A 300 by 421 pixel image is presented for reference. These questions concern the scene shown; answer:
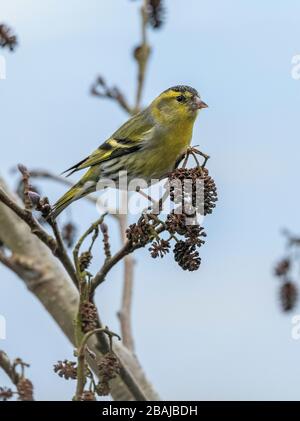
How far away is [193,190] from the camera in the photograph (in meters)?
2.32

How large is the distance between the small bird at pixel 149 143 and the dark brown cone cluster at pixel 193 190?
4.39 feet

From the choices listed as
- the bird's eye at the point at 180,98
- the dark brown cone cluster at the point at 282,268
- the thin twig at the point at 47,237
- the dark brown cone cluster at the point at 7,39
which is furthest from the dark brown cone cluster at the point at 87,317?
the bird's eye at the point at 180,98

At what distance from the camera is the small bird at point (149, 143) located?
150 inches

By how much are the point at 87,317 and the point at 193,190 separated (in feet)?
1.67

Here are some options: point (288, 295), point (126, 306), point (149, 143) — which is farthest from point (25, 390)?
point (149, 143)

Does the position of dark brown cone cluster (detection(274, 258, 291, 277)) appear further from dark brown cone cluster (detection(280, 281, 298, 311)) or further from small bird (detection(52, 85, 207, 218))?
small bird (detection(52, 85, 207, 218))

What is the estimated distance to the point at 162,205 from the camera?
2.50 meters

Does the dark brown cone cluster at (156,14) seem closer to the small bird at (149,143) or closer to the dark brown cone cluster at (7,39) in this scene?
the small bird at (149,143)

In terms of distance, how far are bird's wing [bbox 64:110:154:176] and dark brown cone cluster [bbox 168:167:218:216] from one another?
59.9 inches

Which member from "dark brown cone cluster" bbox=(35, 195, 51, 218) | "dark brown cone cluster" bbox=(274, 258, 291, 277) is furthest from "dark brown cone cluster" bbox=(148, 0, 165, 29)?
"dark brown cone cluster" bbox=(35, 195, 51, 218)

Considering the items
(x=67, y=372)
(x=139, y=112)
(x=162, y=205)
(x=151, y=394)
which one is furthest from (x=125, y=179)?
(x=67, y=372)

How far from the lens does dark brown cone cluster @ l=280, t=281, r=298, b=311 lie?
11.0 ft
